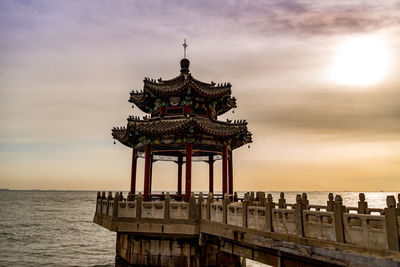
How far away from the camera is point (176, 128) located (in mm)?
21688

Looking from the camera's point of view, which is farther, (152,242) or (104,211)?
(104,211)

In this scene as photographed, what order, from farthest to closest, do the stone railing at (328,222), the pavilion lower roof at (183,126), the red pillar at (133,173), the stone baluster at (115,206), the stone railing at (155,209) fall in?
the red pillar at (133,173), the pavilion lower roof at (183,126), the stone baluster at (115,206), the stone railing at (155,209), the stone railing at (328,222)

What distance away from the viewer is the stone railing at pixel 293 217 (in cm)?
1062

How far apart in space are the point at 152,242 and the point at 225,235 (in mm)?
5238

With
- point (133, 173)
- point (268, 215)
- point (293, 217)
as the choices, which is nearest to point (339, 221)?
point (293, 217)

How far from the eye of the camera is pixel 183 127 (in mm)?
21594

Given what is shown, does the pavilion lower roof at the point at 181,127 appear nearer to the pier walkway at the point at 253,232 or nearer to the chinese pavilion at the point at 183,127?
the chinese pavilion at the point at 183,127

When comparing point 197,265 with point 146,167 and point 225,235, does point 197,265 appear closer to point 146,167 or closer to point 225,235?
point 225,235

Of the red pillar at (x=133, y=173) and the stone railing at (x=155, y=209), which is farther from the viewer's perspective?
the red pillar at (x=133, y=173)

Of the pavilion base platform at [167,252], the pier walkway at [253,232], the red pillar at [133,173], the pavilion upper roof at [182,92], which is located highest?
the pavilion upper roof at [182,92]

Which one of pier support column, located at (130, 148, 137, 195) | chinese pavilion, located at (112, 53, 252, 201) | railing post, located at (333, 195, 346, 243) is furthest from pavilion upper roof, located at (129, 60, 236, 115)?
railing post, located at (333, 195, 346, 243)

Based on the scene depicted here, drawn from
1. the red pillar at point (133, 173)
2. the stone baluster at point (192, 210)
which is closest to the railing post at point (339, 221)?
the stone baluster at point (192, 210)

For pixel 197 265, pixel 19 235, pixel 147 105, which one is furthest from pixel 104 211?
pixel 19 235

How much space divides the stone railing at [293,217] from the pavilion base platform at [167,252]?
146 centimetres
